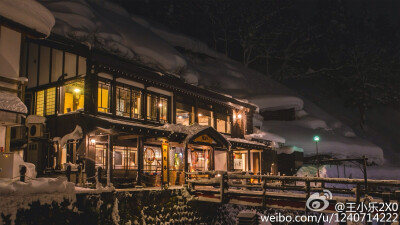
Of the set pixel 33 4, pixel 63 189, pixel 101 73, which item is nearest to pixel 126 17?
pixel 101 73

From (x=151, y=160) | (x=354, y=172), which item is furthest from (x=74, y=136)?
(x=354, y=172)

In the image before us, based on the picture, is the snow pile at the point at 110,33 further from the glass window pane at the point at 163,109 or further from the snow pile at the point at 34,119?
the snow pile at the point at 34,119

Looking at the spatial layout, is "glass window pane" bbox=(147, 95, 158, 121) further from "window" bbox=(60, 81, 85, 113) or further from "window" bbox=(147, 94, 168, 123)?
"window" bbox=(60, 81, 85, 113)

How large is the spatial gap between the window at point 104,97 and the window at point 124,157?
105 inches

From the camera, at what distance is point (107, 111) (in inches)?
756

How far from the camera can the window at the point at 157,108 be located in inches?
869

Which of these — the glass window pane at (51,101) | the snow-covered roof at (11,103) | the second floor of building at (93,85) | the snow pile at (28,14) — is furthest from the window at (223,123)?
the snow-covered roof at (11,103)

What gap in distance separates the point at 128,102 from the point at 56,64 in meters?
4.53

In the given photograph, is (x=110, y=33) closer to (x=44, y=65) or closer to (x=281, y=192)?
(x=44, y=65)

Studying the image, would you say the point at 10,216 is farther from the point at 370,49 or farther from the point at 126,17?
the point at 370,49

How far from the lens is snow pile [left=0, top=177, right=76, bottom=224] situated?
34.0 ft

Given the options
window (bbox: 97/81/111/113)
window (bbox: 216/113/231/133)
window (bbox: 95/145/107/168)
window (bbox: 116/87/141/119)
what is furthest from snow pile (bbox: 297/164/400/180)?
window (bbox: 97/81/111/113)

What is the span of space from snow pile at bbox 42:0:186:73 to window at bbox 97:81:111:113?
9.36 metres

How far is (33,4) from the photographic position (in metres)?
15.1
